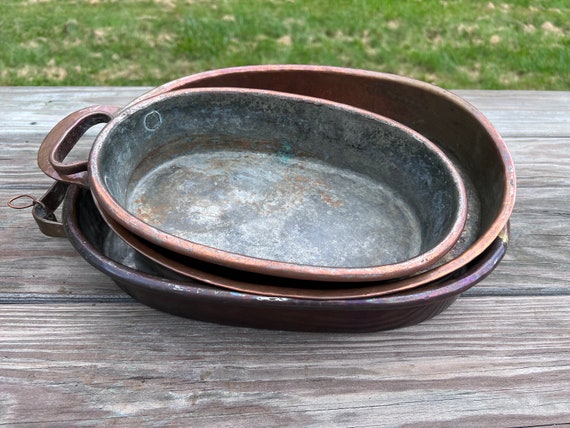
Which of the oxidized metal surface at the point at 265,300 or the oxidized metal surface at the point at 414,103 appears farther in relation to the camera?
the oxidized metal surface at the point at 414,103

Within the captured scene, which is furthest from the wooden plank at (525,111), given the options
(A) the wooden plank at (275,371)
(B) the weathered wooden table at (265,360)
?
(A) the wooden plank at (275,371)

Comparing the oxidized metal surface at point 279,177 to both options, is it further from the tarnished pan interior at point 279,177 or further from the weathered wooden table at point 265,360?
the weathered wooden table at point 265,360

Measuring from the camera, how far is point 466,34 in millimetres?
2381

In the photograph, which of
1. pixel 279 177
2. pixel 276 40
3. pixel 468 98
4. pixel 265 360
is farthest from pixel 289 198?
pixel 276 40

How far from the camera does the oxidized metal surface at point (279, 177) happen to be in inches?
32.9

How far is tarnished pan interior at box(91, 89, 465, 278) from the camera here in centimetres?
84

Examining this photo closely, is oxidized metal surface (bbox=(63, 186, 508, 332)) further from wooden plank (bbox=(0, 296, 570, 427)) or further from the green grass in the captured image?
the green grass

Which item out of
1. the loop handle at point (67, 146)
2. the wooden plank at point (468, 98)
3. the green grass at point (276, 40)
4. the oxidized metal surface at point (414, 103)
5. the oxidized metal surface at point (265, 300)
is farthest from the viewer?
the green grass at point (276, 40)

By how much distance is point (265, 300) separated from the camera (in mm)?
655

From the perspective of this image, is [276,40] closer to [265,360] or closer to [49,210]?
[49,210]

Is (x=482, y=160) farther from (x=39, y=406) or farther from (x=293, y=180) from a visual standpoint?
(x=39, y=406)

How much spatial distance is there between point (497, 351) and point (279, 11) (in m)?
2.00

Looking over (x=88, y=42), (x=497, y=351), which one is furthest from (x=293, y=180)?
(x=88, y=42)

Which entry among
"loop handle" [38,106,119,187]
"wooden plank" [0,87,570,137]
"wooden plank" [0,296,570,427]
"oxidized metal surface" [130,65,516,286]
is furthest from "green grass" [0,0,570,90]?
"wooden plank" [0,296,570,427]
